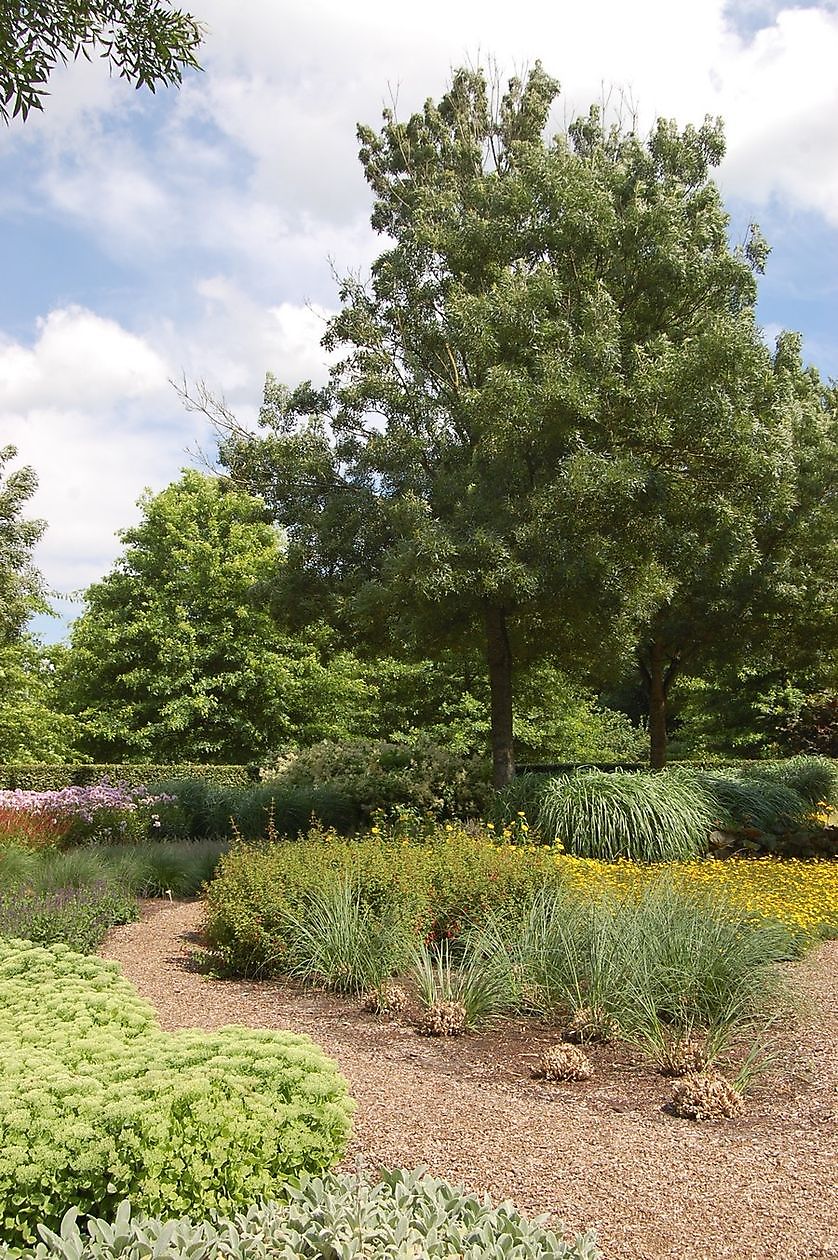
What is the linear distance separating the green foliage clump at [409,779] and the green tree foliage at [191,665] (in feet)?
24.4

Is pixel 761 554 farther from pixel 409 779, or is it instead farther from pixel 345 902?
pixel 345 902

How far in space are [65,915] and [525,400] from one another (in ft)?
21.3

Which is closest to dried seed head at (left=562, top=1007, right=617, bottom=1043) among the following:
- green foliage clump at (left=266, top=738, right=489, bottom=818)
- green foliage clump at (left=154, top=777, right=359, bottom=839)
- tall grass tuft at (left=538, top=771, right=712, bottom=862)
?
tall grass tuft at (left=538, top=771, right=712, bottom=862)

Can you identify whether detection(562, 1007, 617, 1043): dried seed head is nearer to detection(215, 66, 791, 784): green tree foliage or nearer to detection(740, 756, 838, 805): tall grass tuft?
detection(215, 66, 791, 784): green tree foliage

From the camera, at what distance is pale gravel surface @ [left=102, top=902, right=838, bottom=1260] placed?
331 cm

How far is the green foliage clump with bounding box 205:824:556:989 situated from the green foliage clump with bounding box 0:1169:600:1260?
10.5ft

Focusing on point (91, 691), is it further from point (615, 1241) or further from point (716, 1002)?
point (615, 1241)

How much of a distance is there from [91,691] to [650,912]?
18.6 m

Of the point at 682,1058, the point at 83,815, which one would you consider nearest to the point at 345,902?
the point at 682,1058

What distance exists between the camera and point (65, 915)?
7.22 metres

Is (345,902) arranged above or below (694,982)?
above

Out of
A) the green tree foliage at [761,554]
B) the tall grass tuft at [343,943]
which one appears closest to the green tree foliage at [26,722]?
the green tree foliage at [761,554]

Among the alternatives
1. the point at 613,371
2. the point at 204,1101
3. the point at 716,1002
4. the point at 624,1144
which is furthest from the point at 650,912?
the point at 613,371

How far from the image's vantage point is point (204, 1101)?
321 cm
